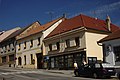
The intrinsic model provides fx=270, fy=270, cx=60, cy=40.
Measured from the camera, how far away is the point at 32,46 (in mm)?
51531

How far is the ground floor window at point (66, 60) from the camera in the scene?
1539 inches

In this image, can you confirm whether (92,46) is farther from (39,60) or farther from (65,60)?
(39,60)

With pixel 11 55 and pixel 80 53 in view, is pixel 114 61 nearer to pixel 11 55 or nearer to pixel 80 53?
pixel 80 53

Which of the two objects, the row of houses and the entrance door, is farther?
the entrance door

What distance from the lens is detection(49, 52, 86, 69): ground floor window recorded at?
39.1m

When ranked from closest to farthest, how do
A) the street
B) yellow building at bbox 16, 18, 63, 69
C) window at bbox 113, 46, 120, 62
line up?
the street → window at bbox 113, 46, 120, 62 → yellow building at bbox 16, 18, 63, 69

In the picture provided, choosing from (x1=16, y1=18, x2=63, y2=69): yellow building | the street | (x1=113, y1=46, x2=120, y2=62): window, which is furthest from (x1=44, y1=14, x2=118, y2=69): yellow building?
(x1=113, y1=46, x2=120, y2=62): window

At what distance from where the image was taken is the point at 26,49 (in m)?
53.7

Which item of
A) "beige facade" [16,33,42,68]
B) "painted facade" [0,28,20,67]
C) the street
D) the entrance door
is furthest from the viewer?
"painted facade" [0,28,20,67]

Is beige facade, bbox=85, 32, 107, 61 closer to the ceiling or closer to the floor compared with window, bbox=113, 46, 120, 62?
closer to the ceiling

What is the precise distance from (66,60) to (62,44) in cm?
265

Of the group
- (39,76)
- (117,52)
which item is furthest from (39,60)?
(117,52)

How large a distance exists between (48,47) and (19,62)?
1246 centimetres

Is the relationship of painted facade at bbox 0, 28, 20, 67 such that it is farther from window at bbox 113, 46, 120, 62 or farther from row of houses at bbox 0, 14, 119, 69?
window at bbox 113, 46, 120, 62
